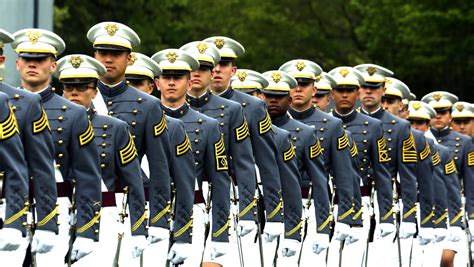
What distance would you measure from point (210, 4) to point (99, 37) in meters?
31.0

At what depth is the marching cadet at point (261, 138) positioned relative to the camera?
47.7 feet

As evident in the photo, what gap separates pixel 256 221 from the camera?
1421 cm

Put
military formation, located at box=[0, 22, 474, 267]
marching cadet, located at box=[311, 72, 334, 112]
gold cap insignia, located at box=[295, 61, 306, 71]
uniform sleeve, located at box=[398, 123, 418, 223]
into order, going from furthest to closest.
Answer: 1. uniform sleeve, located at box=[398, 123, 418, 223]
2. marching cadet, located at box=[311, 72, 334, 112]
3. gold cap insignia, located at box=[295, 61, 306, 71]
4. military formation, located at box=[0, 22, 474, 267]

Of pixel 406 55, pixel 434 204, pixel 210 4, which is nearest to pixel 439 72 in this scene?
pixel 406 55

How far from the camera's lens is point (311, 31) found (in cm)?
4438

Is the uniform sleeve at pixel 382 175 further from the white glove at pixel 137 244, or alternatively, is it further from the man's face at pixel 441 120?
the white glove at pixel 137 244

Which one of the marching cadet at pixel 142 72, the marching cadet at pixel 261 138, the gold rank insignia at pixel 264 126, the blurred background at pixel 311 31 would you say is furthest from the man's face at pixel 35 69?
the blurred background at pixel 311 31

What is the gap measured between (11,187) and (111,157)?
1846 mm

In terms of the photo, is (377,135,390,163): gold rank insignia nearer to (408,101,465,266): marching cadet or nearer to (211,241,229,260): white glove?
(408,101,465,266): marching cadet

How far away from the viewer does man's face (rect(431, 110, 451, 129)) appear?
22156 millimetres

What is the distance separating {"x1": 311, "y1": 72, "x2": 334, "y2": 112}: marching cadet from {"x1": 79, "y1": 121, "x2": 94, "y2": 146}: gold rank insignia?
5.27m

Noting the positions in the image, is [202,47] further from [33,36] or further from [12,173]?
[12,173]

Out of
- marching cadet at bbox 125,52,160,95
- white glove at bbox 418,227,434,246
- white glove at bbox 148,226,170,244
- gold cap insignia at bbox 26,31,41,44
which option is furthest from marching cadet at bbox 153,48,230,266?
white glove at bbox 418,227,434,246

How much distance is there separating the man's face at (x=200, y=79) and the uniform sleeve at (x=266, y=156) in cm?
60
